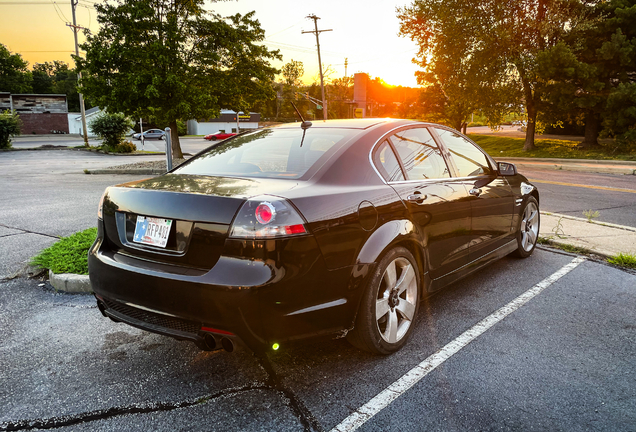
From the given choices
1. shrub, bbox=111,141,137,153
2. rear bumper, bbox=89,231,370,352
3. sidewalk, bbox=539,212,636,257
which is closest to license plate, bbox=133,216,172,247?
rear bumper, bbox=89,231,370,352

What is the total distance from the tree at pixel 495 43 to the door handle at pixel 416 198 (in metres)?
23.2

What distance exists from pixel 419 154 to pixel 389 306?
1307 millimetres

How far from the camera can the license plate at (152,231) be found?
2.70 m

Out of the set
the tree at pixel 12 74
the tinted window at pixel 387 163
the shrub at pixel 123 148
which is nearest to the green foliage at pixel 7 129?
the shrub at pixel 123 148

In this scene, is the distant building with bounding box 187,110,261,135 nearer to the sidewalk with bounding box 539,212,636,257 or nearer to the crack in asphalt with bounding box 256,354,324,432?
the sidewalk with bounding box 539,212,636,257

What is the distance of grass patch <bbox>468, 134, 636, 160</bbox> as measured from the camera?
22.8m

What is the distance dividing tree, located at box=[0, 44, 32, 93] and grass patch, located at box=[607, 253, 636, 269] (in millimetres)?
109612

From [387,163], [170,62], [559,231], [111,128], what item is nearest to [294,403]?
[387,163]

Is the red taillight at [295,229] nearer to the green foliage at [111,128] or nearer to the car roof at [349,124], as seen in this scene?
the car roof at [349,124]

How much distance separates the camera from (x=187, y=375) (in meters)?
2.95

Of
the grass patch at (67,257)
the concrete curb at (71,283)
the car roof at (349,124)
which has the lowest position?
the concrete curb at (71,283)

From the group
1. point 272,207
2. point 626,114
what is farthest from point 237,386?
point 626,114

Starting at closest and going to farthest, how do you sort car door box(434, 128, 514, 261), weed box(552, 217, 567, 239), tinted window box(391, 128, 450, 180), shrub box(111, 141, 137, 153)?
tinted window box(391, 128, 450, 180) < car door box(434, 128, 514, 261) < weed box(552, 217, 567, 239) < shrub box(111, 141, 137, 153)

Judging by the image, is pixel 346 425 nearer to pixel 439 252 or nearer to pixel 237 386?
pixel 237 386
